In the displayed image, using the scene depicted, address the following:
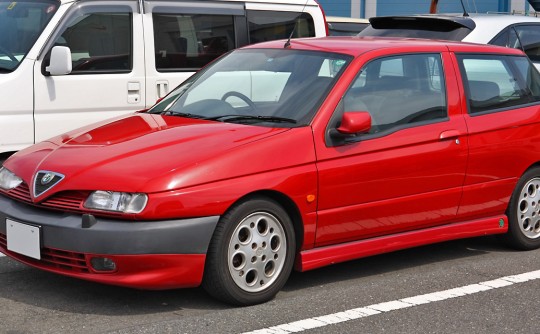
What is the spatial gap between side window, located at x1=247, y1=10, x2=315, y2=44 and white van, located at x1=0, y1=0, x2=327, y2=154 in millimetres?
34

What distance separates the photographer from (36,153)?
18.3ft

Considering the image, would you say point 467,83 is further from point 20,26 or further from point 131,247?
point 20,26

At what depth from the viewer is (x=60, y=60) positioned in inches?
314

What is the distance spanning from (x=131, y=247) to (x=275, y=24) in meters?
5.31

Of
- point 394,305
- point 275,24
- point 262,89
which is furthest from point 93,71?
Result: point 394,305

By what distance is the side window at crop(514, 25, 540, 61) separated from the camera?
10.1 meters

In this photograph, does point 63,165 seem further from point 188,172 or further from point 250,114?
point 250,114

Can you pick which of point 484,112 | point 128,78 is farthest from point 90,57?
point 484,112

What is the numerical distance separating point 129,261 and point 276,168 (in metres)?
0.97

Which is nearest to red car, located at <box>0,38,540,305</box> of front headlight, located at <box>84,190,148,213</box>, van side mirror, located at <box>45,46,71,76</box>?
front headlight, located at <box>84,190,148,213</box>

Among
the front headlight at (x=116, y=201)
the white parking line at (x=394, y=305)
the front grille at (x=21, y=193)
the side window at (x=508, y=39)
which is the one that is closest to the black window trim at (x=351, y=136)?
the white parking line at (x=394, y=305)

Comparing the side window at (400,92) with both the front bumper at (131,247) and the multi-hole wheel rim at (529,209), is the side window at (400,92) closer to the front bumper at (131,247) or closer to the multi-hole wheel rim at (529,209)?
the multi-hole wheel rim at (529,209)

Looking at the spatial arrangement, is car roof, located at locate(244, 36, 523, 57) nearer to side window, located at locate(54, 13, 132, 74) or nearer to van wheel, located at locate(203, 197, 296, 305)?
van wheel, located at locate(203, 197, 296, 305)

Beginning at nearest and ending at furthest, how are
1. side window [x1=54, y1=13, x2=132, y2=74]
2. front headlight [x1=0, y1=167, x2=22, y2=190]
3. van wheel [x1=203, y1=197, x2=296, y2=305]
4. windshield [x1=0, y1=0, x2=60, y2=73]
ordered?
van wheel [x1=203, y1=197, x2=296, y2=305], front headlight [x1=0, y1=167, x2=22, y2=190], windshield [x1=0, y1=0, x2=60, y2=73], side window [x1=54, y1=13, x2=132, y2=74]
